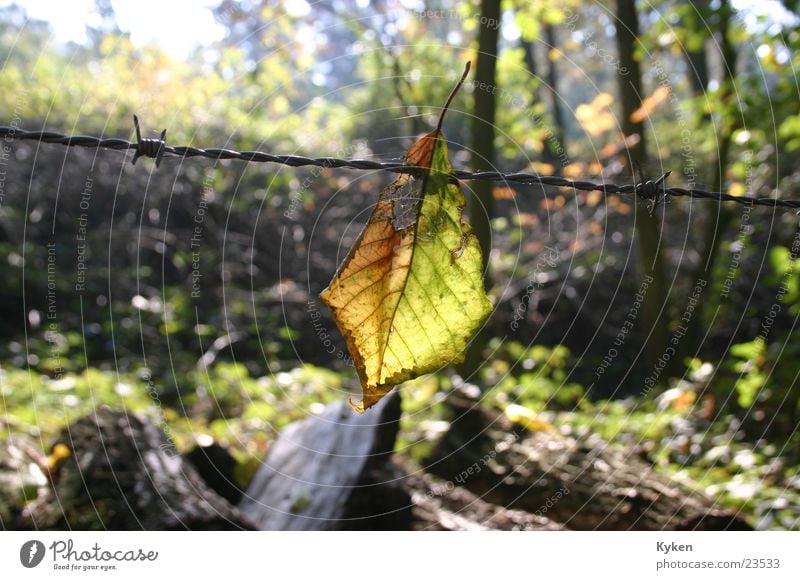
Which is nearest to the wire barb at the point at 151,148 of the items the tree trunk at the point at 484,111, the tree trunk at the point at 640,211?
the tree trunk at the point at 484,111

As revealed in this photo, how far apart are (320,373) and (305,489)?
Result: 2.03 m

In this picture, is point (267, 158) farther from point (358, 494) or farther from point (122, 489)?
point (358, 494)

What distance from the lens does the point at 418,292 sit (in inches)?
31.4

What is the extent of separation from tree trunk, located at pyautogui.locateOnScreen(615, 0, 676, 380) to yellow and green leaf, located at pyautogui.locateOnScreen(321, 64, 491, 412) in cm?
323

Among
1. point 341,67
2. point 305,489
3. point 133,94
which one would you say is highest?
point 341,67

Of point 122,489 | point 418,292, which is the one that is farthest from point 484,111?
point 418,292

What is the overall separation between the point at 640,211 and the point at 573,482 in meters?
2.28

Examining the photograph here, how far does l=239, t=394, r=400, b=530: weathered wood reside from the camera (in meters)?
2.13

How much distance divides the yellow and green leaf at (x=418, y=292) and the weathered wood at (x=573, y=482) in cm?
154
